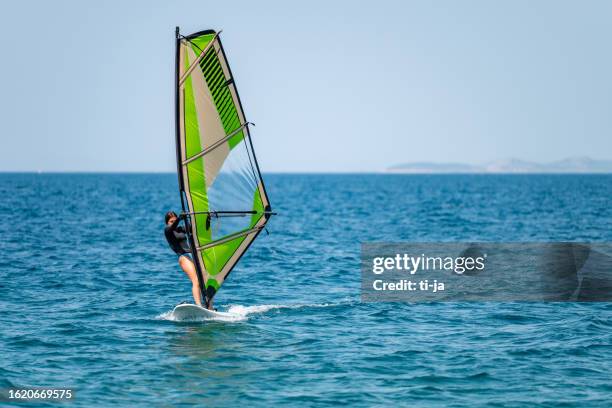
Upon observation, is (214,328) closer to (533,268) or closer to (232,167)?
(232,167)

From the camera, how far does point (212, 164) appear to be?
18625mm

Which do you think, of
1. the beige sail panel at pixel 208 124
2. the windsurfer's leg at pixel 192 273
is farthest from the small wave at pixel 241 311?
the beige sail panel at pixel 208 124

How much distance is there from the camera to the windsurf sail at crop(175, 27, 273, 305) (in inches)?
696

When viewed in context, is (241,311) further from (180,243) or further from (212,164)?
(212,164)

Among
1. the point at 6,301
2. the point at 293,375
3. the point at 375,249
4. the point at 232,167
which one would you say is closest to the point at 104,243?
the point at 375,249

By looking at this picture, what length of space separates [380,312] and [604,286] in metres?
8.66

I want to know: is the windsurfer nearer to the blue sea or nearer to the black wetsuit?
the black wetsuit

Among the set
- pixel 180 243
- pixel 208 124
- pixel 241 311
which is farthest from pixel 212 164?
pixel 241 311

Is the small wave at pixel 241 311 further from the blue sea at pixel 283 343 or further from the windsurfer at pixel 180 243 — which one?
the windsurfer at pixel 180 243

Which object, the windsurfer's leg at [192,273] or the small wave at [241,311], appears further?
the small wave at [241,311]

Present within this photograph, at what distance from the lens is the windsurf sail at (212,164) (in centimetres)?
1769

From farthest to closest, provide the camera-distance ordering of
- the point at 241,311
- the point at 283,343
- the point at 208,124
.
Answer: the point at 241,311 → the point at 208,124 → the point at 283,343

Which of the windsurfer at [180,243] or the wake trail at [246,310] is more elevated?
the windsurfer at [180,243]

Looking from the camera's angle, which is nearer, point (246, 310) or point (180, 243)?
point (180, 243)
